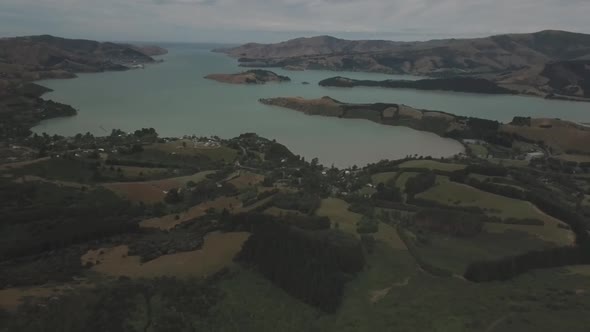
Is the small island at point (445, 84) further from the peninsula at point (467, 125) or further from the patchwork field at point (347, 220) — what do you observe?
the patchwork field at point (347, 220)

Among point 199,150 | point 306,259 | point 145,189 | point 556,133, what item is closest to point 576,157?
point 556,133

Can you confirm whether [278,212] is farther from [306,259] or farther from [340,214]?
[306,259]

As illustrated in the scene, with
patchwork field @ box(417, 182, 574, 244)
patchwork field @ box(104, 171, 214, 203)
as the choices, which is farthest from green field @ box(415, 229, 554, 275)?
patchwork field @ box(104, 171, 214, 203)

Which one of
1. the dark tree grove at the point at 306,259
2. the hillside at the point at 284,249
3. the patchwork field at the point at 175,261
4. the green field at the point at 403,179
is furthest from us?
the green field at the point at 403,179

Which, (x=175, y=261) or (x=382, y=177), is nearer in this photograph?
(x=175, y=261)

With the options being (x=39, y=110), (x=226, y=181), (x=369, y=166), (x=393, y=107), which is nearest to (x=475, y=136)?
(x=393, y=107)

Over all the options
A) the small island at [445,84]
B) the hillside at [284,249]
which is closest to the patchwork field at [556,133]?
the hillside at [284,249]

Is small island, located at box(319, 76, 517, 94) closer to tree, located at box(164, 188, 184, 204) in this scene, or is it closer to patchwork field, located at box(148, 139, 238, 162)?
patchwork field, located at box(148, 139, 238, 162)
